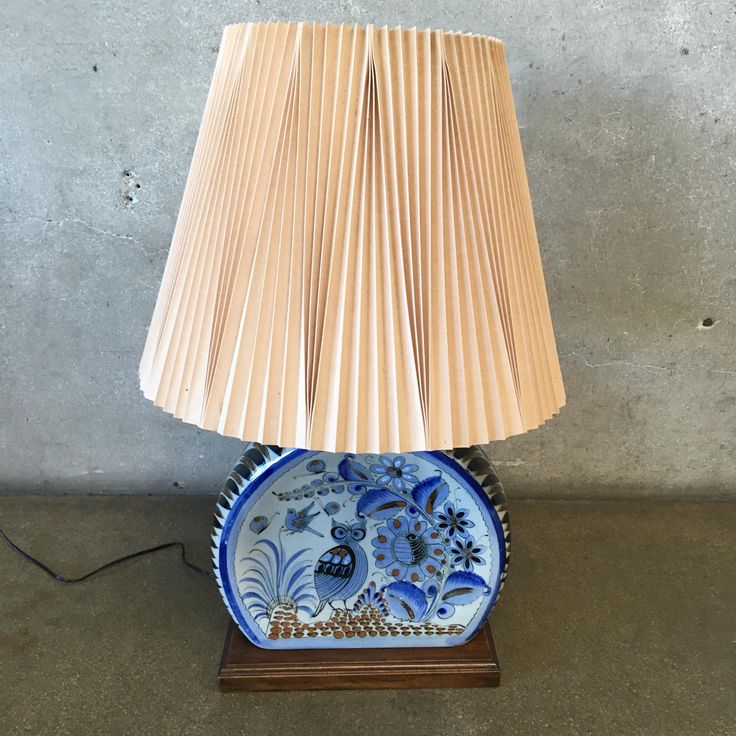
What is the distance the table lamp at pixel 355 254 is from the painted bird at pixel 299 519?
0.20 metres

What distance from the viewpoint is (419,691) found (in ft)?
2.20

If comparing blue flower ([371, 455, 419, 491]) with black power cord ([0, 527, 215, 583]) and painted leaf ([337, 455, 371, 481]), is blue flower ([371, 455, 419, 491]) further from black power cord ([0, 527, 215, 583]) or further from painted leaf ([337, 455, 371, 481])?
black power cord ([0, 527, 215, 583])

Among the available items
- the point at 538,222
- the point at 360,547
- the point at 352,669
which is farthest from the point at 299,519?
the point at 538,222

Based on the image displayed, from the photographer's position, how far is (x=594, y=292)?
0.88 meters

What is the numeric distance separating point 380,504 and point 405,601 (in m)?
0.12

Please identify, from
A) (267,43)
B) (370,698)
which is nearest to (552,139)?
(267,43)

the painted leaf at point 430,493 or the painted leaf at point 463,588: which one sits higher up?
the painted leaf at point 430,493

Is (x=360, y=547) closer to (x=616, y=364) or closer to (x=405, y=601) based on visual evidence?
(x=405, y=601)

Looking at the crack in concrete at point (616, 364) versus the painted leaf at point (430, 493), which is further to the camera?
the crack in concrete at point (616, 364)

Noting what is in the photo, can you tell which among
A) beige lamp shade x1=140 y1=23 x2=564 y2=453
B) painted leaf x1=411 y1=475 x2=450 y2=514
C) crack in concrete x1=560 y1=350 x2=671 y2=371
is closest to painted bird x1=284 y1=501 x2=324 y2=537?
painted leaf x1=411 y1=475 x2=450 y2=514

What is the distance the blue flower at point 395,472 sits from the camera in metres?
0.63

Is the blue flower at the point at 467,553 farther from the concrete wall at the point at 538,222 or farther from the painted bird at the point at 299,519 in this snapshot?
the concrete wall at the point at 538,222

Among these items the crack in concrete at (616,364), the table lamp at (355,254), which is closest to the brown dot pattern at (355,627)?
the table lamp at (355,254)

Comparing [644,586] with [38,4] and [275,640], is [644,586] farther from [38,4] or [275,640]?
[38,4]
